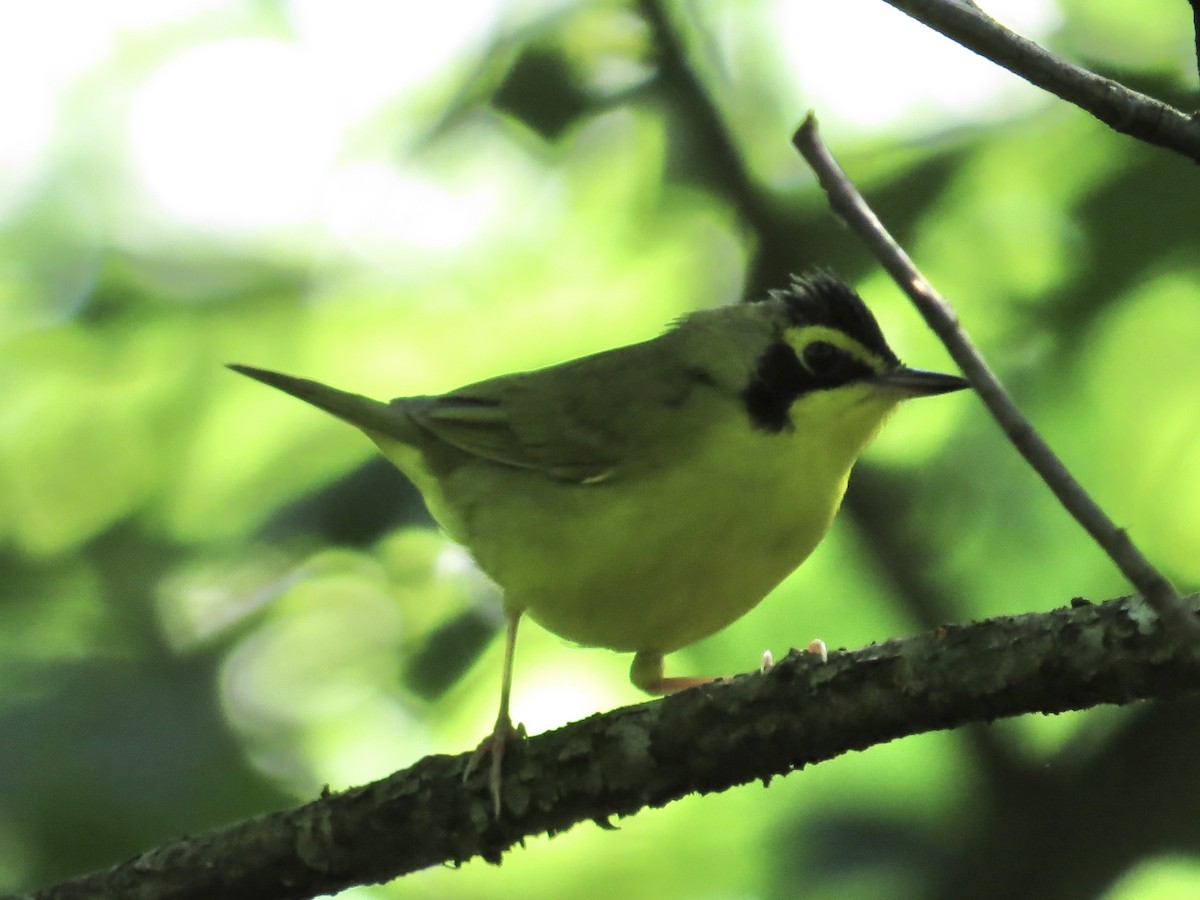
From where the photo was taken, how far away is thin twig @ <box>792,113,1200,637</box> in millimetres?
2055

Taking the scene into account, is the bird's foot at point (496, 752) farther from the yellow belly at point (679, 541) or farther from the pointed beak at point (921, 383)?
the pointed beak at point (921, 383)

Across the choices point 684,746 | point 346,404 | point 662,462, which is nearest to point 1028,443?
point 684,746

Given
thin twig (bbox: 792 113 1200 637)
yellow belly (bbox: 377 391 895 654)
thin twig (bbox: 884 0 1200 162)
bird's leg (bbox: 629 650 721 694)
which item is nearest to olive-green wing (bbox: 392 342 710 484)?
yellow belly (bbox: 377 391 895 654)

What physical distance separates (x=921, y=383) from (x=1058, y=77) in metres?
2.06

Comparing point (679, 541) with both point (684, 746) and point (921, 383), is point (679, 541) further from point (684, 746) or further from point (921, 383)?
point (921, 383)

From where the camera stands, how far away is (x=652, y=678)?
5301 millimetres

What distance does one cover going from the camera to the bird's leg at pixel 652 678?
17.2 ft

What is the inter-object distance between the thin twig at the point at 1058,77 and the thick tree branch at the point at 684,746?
106cm

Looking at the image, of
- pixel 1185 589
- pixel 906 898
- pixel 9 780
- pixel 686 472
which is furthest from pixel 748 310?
pixel 9 780

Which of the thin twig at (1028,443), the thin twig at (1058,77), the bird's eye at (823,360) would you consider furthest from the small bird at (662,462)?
the thin twig at (1028,443)

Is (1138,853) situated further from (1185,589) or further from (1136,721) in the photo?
(1185,589)

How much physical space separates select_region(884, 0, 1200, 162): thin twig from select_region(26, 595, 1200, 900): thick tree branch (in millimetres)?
1062

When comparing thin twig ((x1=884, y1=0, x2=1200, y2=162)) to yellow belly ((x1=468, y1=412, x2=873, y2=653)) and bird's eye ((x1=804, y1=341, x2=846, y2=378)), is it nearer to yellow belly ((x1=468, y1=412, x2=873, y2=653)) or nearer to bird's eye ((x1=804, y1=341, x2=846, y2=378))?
yellow belly ((x1=468, y1=412, x2=873, y2=653))

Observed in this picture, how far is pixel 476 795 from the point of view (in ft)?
12.9
